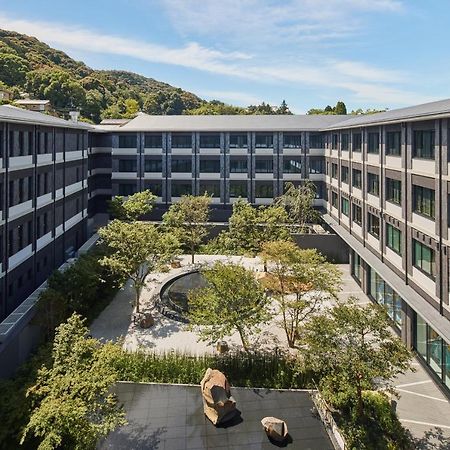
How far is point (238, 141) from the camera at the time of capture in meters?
45.8

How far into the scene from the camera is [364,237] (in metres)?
28.8

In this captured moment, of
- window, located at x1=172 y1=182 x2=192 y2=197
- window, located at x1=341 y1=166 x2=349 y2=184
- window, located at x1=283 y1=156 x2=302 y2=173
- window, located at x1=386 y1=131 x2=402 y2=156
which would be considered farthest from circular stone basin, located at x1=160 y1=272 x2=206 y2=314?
window, located at x1=283 y1=156 x2=302 y2=173

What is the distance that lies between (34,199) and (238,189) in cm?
2494

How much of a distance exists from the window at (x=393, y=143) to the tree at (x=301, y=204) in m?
16.4

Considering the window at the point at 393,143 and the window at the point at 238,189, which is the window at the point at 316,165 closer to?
the window at the point at 238,189

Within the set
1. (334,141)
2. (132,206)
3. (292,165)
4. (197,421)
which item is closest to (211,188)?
(292,165)

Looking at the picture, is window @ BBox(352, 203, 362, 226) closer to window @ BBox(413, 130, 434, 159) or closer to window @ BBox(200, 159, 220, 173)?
window @ BBox(413, 130, 434, 159)

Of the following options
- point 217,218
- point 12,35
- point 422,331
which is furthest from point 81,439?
point 12,35

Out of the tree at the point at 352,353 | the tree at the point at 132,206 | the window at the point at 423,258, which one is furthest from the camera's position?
the tree at the point at 132,206

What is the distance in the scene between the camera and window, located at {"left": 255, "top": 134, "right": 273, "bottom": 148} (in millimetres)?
45344

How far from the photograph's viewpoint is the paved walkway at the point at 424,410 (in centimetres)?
1470

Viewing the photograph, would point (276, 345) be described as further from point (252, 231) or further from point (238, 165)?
point (238, 165)

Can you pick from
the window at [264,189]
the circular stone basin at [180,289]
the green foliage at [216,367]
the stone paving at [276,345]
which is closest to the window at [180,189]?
the window at [264,189]

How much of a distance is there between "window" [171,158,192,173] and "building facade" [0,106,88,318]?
12.8 metres
